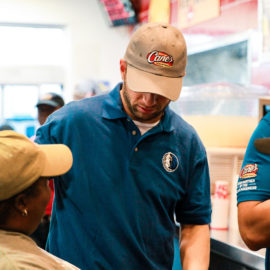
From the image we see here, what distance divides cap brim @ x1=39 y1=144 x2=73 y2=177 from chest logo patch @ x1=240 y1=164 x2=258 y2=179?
1.59 feet

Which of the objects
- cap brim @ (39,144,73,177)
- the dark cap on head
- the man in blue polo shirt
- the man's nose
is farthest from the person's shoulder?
the dark cap on head

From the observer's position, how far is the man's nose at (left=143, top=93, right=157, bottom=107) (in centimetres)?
151

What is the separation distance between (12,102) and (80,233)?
5985 millimetres

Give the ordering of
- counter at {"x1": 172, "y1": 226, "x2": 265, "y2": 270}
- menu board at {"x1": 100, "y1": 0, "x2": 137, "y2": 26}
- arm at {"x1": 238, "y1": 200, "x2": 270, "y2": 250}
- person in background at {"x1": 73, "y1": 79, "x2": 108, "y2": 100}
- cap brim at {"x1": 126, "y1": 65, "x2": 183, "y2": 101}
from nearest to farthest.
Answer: arm at {"x1": 238, "y1": 200, "x2": 270, "y2": 250} < cap brim at {"x1": 126, "y1": 65, "x2": 183, "y2": 101} < counter at {"x1": 172, "y1": 226, "x2": 265, "y2": 270} < person in background at {"x1": 73, "y1": 79, "x2": 108, "y2": 100} < menu board at {"x1": 100, "y1": 0, "x2": 137, "y2": 26}

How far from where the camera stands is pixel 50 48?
729 centimetres

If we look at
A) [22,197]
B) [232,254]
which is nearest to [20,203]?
[22,197]

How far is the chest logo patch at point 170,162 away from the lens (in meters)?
1.60

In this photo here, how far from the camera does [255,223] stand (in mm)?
1279

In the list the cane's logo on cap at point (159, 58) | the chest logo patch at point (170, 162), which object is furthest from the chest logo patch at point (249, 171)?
the cane's logo on cap at point (159, 58)

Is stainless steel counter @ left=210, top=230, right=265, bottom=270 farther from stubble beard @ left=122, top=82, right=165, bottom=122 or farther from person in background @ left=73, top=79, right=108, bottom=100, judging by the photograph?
person in background @ left=73, top=79, right=108, bottom=100

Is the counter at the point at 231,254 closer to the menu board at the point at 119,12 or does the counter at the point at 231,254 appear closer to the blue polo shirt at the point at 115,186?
the blue polo shirt at the point at 115,186

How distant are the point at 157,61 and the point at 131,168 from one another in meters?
0.35

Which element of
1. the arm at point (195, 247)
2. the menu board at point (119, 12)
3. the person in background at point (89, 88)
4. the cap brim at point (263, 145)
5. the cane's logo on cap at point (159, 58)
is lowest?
the arm at point (195, 247)

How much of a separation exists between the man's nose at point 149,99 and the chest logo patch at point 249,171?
1.17 ft
